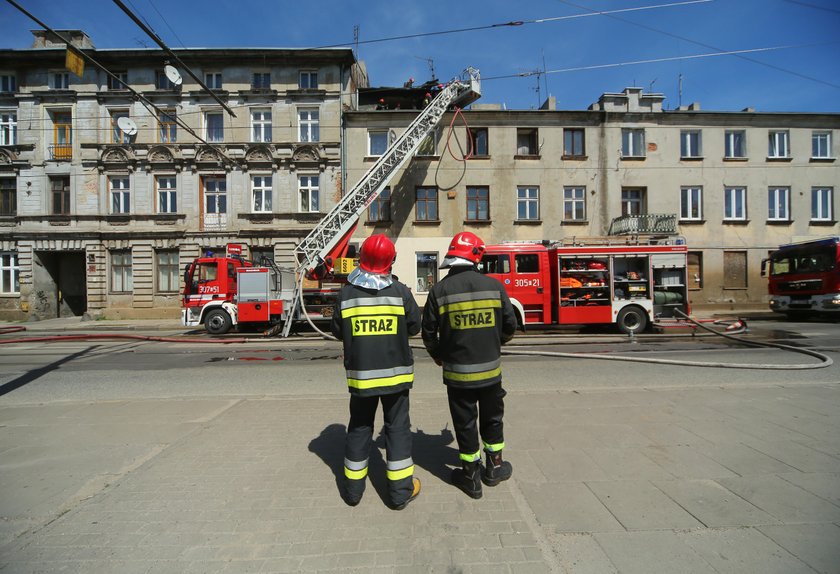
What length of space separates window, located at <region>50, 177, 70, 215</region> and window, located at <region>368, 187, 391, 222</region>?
15513 mm

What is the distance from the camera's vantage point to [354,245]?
20.9 m

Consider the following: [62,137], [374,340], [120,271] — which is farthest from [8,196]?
[374,340]

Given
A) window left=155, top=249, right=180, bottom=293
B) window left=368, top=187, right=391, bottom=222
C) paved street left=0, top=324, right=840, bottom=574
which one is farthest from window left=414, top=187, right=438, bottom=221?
paved street left=0, top=324, right=840, bottom=574

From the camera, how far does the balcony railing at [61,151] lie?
21.1 meters

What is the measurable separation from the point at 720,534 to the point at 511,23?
1124cm

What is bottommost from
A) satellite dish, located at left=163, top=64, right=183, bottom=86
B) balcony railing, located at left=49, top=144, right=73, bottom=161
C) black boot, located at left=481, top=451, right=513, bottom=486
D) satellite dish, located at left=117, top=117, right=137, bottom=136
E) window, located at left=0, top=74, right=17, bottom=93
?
black boot, located at left=481, top=451, right=513, bottom=486

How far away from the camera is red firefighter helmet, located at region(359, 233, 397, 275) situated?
2.98 meters

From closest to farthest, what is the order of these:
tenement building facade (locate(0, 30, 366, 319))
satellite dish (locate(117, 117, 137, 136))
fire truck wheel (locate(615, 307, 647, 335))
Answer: fire truck wheel (locate(615, 307, 647, 335)) < satellite dish (locate(117, 117, 137, 136)) < tenement building facade (locate(0, 30, 366, 319))

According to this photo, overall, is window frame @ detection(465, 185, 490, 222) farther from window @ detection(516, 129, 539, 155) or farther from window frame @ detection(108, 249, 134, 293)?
window frame @ detection(108, 249, 134, 293)

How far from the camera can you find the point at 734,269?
843 inches

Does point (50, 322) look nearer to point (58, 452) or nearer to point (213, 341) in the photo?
point (213, 341)

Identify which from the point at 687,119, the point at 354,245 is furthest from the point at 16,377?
the point at 687,119

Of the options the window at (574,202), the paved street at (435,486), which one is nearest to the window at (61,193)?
the paved street at (435,486)

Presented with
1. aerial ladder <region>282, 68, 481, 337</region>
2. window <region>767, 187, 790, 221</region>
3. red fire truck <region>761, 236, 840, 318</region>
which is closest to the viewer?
aerial ladder <region>282, 68, 481, 337</region>
